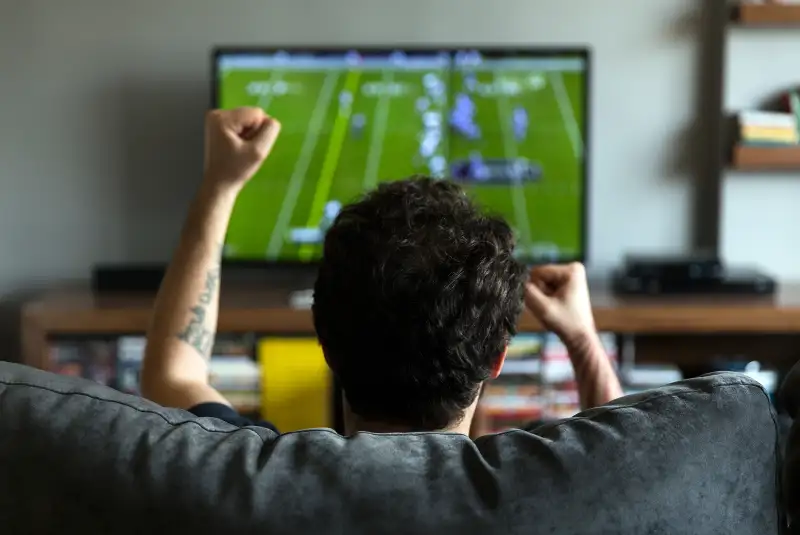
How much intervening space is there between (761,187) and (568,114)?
2.34 feet

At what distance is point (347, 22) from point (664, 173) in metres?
1.19

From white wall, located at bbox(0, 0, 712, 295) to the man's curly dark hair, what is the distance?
240cm

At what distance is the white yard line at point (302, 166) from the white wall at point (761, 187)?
130 centimetres

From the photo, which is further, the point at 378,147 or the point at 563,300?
the point at 378,147

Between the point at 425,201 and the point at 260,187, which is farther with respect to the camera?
the point at 260,187

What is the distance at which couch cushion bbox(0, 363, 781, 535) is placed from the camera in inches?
32.8

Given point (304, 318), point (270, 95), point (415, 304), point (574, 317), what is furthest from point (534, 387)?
point (415, 304)

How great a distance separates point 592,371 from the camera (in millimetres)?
1564

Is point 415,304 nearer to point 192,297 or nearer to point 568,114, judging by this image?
point 192,297

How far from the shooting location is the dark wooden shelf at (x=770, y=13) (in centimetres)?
321

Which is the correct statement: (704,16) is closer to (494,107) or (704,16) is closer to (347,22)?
(494,107)

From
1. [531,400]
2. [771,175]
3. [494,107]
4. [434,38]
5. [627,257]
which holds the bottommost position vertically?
[531,400]

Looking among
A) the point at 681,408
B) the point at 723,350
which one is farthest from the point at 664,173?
the point at 681,408

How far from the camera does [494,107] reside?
3.26 meters
